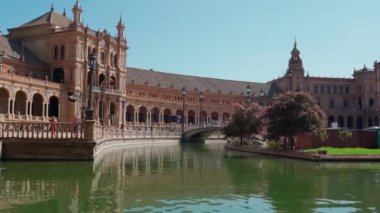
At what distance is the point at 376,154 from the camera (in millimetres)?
35969

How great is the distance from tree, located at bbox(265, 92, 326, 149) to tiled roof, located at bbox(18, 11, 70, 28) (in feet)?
165

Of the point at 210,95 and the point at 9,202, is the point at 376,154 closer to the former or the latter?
the point at 9,202

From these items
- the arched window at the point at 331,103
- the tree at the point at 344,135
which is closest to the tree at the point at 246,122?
the tree at the point at 344,135

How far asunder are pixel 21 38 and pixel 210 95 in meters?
53.3

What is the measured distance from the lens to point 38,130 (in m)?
29.1

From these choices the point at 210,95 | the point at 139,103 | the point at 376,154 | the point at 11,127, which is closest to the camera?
the point at 11,127

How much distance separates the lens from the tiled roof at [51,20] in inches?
3119

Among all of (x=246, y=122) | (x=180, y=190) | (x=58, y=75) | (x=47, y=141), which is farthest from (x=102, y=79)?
(x=180, y=190)

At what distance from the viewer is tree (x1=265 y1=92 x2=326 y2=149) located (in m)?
39.8

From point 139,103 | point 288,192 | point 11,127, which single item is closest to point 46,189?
point 288,192

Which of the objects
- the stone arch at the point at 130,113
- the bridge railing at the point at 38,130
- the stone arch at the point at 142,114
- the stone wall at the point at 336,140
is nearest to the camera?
the bridge railing at the point at 38,130

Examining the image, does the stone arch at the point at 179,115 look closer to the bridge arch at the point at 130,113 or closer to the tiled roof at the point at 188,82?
the tiled roof at the point at 188,82

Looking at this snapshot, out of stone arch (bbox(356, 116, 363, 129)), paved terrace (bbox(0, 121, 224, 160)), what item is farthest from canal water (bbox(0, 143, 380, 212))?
stone arch (bbox(356, 116, 363, 129))

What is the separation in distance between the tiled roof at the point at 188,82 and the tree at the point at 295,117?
6628 centimetres
